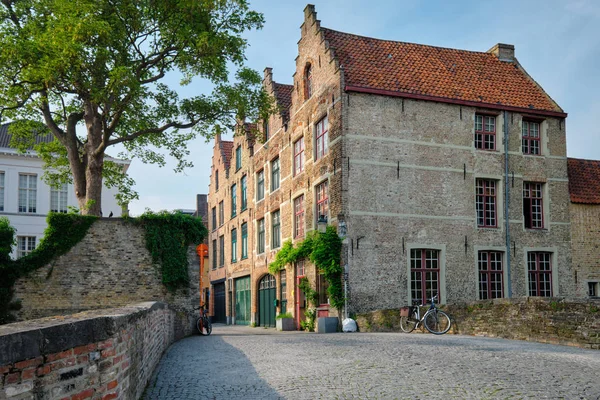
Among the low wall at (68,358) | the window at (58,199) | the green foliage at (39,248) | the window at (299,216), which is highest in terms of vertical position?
the window at (58,199)

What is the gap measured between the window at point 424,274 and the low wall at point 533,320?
4.72m

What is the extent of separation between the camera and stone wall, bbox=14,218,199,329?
19.0 metres

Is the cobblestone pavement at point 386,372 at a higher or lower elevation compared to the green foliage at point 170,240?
lower

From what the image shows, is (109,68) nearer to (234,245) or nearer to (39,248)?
(39,248)

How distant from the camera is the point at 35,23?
1867cm

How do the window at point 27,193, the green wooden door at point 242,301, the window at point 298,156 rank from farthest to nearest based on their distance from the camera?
the window at point 27,193 < the green wooden door at point 242,301 < the window at point 298,156

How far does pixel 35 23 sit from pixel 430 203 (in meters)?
13.8

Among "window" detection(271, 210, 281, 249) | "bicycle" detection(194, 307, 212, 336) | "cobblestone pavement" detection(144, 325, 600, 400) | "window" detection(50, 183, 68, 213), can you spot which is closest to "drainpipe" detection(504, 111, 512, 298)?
"window" detection(271, 210, 281, 249)

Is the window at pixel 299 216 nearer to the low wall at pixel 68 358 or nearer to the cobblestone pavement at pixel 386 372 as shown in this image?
the cobblestone pavement at pixel 386 372

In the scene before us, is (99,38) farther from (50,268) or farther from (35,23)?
(50,268)

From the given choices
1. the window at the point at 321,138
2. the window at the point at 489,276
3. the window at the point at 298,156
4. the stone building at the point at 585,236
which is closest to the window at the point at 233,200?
the window at the point at 298,156

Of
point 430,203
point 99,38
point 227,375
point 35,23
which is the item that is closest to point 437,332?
point 430,203

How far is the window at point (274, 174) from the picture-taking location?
26594 mm

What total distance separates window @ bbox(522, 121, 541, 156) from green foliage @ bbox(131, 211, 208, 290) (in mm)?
12268
